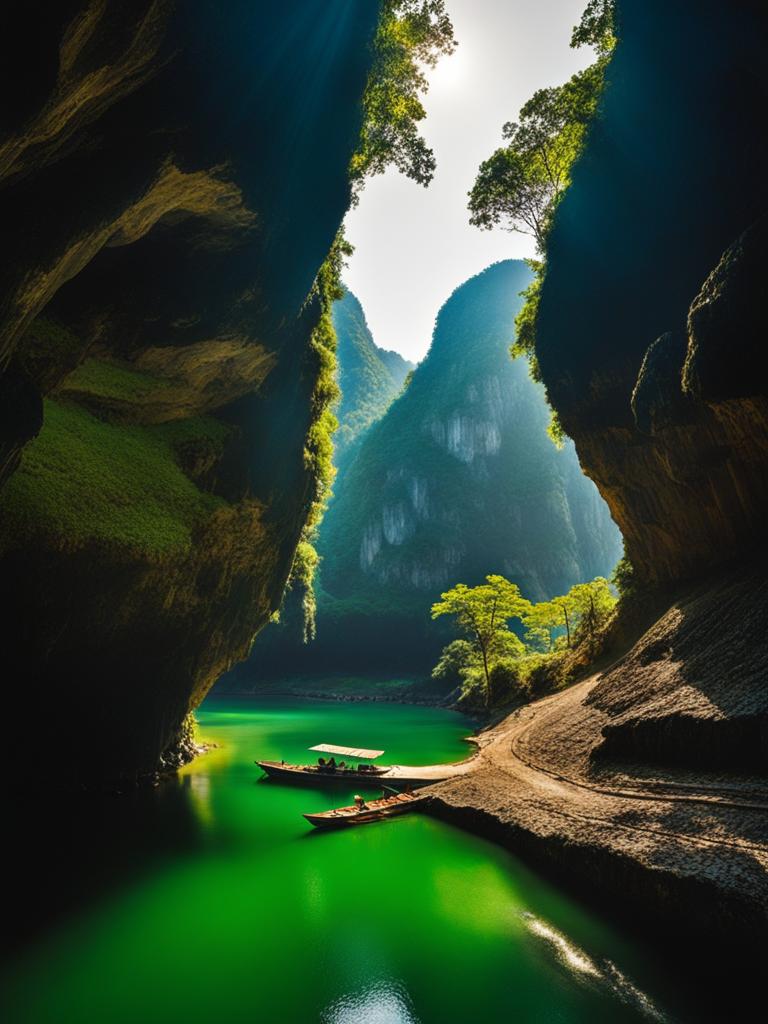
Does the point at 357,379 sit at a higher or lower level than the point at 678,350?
higher

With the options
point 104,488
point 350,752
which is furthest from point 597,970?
point 104,488

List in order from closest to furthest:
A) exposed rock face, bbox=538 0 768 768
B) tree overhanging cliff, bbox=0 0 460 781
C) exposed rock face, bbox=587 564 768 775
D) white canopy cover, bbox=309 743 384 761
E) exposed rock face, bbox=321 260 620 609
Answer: tree overhanging cliff, bbox=0 0 460 781 < exposed rock face, bbox=587 564 768 775 < exposed rock face, bbox=538 0 768 768 < white canopy cover, bbox=309 743 384 761 < exposed rock face, bbox=321 260 620 609

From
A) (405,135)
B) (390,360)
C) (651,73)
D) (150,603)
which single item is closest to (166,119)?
(150,603)

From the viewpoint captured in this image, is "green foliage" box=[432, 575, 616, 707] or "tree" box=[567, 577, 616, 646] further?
"green foliage" box=[432, 575, 616, 707]

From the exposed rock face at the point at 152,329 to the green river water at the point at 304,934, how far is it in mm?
5746

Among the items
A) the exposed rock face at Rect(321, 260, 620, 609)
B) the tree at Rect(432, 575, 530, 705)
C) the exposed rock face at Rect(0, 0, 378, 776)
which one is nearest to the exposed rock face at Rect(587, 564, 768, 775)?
the exposed rock face at Rect(0, 0, 378, 776)

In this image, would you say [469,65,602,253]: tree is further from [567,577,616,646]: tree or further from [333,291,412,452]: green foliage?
[333,291,412,452]: green foliage

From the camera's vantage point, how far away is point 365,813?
16.6 meters

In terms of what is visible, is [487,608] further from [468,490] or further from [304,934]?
[468,490]

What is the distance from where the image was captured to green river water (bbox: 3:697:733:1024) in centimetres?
811

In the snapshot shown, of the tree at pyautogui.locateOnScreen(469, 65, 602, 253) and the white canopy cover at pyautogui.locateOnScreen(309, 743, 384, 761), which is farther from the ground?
the tree at pyautogui.locateOnScreen(469, 65, 602, 253)

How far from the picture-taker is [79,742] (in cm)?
1789

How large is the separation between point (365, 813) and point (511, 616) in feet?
79.9

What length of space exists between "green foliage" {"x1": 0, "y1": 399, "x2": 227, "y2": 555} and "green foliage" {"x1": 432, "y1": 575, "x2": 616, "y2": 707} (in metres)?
22.7
